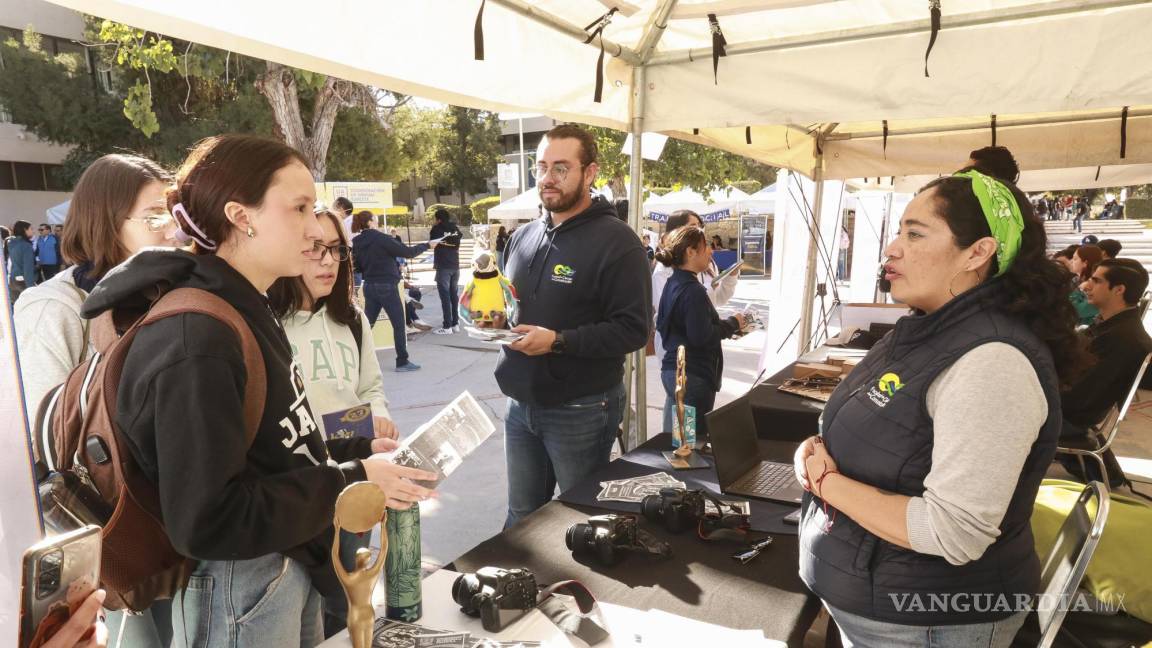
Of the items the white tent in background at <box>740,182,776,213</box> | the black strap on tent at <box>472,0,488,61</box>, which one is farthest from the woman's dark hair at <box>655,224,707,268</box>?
the white tent in background at <box>740,182,776,213</box>

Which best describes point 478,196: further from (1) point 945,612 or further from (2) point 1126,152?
(1) point 945,612

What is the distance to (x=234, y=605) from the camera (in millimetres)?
1145

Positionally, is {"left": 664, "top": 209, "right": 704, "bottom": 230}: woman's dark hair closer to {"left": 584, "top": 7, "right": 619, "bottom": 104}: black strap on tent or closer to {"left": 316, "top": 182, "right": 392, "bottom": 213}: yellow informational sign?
{"left": 584, "top": 7, "right": 619, "bottom": 104}: black strap on tent

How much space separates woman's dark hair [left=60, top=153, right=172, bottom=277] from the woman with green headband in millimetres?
1883

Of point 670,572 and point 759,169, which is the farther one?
point 759,169

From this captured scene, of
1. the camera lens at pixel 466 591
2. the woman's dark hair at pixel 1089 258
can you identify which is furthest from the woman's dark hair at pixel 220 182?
the woman's dark hair at pixel 1089 258

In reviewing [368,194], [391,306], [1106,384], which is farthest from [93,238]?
[368,194]

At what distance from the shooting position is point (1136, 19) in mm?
2234

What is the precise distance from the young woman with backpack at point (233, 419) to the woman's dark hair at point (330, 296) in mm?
890

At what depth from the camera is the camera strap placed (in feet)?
4.30

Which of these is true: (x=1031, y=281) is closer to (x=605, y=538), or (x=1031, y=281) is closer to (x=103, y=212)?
(x=605, y=538)

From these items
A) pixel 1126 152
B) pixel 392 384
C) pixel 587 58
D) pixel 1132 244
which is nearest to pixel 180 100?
pixel 392 384

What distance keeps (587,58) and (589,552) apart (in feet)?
6.71

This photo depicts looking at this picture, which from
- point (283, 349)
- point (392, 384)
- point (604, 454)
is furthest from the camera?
point (392, 384)
